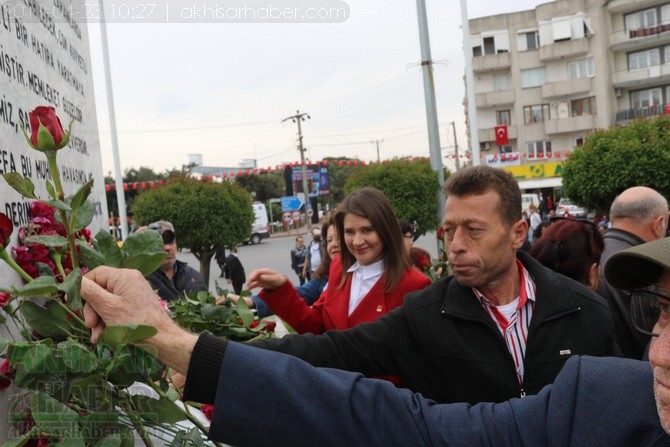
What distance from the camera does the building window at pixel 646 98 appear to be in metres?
41.9

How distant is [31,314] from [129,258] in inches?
7.8

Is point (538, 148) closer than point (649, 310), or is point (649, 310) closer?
point (649, 310)

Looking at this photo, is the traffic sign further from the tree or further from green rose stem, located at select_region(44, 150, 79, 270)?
green rose stem, located at select_region(44, 150, 79, 270)

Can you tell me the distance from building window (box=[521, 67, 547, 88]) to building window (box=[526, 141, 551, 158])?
387 centimetres

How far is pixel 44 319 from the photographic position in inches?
49.0

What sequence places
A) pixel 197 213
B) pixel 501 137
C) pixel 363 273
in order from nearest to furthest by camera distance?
pixel 363 273
pixel 197 213
pixel 501 137

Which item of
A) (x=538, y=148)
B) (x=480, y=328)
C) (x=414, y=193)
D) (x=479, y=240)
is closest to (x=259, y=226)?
Result: (x=538, y=148)

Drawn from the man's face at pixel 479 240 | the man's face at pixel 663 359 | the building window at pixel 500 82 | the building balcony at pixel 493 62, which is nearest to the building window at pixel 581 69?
the building balcony at pixel 493 62

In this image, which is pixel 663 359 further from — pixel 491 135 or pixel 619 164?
pixel 491 135

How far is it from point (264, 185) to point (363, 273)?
180 ft

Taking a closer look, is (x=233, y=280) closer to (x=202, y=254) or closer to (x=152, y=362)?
(x=202, y=254)

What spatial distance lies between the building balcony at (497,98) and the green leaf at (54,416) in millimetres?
45547

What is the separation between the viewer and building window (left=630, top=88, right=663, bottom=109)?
41.9 meters

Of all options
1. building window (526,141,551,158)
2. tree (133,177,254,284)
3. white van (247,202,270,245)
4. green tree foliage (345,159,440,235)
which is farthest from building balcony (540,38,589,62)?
tree (133,177,254,284)
